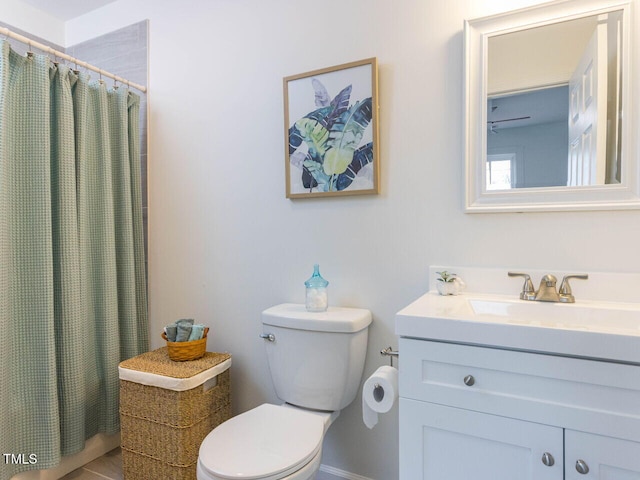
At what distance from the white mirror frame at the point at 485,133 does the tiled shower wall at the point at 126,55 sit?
1.71 m

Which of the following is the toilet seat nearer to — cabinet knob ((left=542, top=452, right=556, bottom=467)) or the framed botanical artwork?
cabinet knob ((left=542, top=452, right=556, bottom=467))

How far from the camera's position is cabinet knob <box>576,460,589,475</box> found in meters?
0.82

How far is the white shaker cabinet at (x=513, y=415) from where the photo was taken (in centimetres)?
80

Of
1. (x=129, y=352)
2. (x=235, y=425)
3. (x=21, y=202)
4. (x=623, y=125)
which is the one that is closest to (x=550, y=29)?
(x=623, y=125)

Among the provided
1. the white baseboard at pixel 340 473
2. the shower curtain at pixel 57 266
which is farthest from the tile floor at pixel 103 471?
the shower curtain at pixel 57 266

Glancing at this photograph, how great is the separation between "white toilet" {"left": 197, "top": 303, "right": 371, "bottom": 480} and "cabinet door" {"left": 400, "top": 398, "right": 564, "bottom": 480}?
34 centimetres

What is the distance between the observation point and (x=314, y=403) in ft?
4.69

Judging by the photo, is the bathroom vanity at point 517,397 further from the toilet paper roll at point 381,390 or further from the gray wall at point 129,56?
the gray wall at point 129,56

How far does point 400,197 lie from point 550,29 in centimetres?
74

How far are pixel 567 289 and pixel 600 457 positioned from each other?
1.72 ft

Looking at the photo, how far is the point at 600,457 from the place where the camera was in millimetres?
810

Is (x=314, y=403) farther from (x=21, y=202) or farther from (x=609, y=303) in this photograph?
(x=21, y=202)

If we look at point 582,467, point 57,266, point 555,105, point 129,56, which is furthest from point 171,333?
point 555,105

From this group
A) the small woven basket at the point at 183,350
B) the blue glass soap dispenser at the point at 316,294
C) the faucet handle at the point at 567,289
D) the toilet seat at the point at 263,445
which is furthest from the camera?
the small woven basket at the point at 183,350
